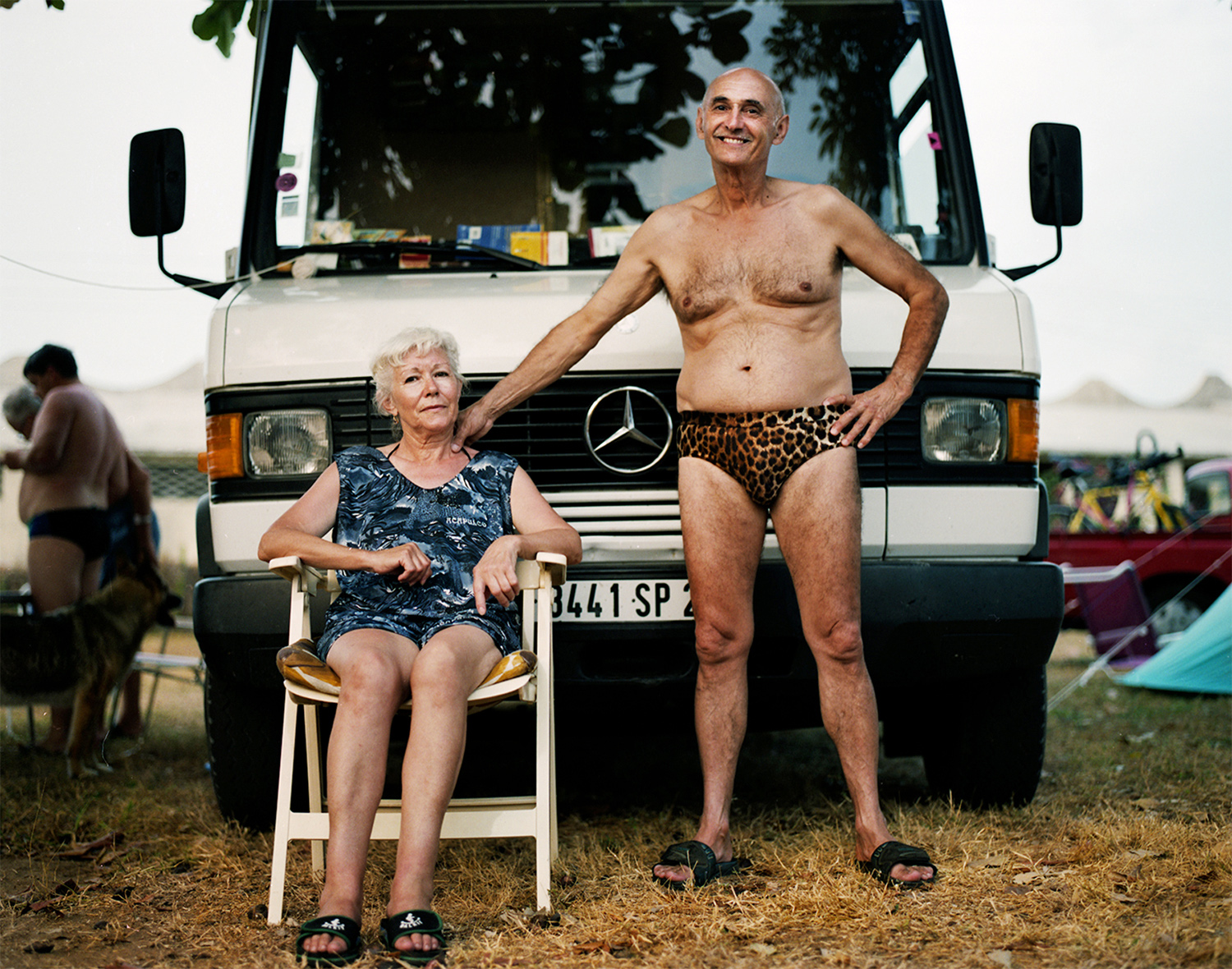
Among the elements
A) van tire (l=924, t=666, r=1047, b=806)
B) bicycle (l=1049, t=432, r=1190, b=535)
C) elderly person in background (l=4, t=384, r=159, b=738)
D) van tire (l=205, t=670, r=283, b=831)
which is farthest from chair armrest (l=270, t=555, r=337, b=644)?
bicycle (l=1049, t=432, r=1190, b=535)

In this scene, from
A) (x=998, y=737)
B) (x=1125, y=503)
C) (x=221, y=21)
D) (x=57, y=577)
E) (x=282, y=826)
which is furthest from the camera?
(x=1125, y=503)

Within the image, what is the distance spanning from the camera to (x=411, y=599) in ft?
10.2

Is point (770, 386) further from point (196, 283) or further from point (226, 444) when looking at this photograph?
point (196, 283)

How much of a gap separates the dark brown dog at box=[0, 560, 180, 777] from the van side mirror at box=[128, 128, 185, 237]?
86.4 inches

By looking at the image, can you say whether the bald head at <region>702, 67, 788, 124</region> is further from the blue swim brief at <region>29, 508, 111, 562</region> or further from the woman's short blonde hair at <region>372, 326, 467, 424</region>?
the blue swim brief at <region>29, 508, 111, 562</region>

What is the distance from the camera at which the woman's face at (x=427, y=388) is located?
3172mm

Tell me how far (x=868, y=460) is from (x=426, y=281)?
1444 millimetres

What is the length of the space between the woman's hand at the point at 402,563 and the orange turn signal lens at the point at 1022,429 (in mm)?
1771

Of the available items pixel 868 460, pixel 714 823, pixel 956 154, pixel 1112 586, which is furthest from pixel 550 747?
pixel 1112 586

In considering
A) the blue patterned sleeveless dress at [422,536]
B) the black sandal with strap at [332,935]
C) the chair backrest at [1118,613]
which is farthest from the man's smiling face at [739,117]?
the chair backrest at [1118,613]

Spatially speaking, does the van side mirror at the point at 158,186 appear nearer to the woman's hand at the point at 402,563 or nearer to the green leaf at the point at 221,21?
the green leaf at the point at 221,21

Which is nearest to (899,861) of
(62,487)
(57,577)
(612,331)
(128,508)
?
(612,331)

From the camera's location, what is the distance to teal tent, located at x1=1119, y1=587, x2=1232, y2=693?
7.12 metres

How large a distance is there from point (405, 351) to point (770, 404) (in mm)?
985
